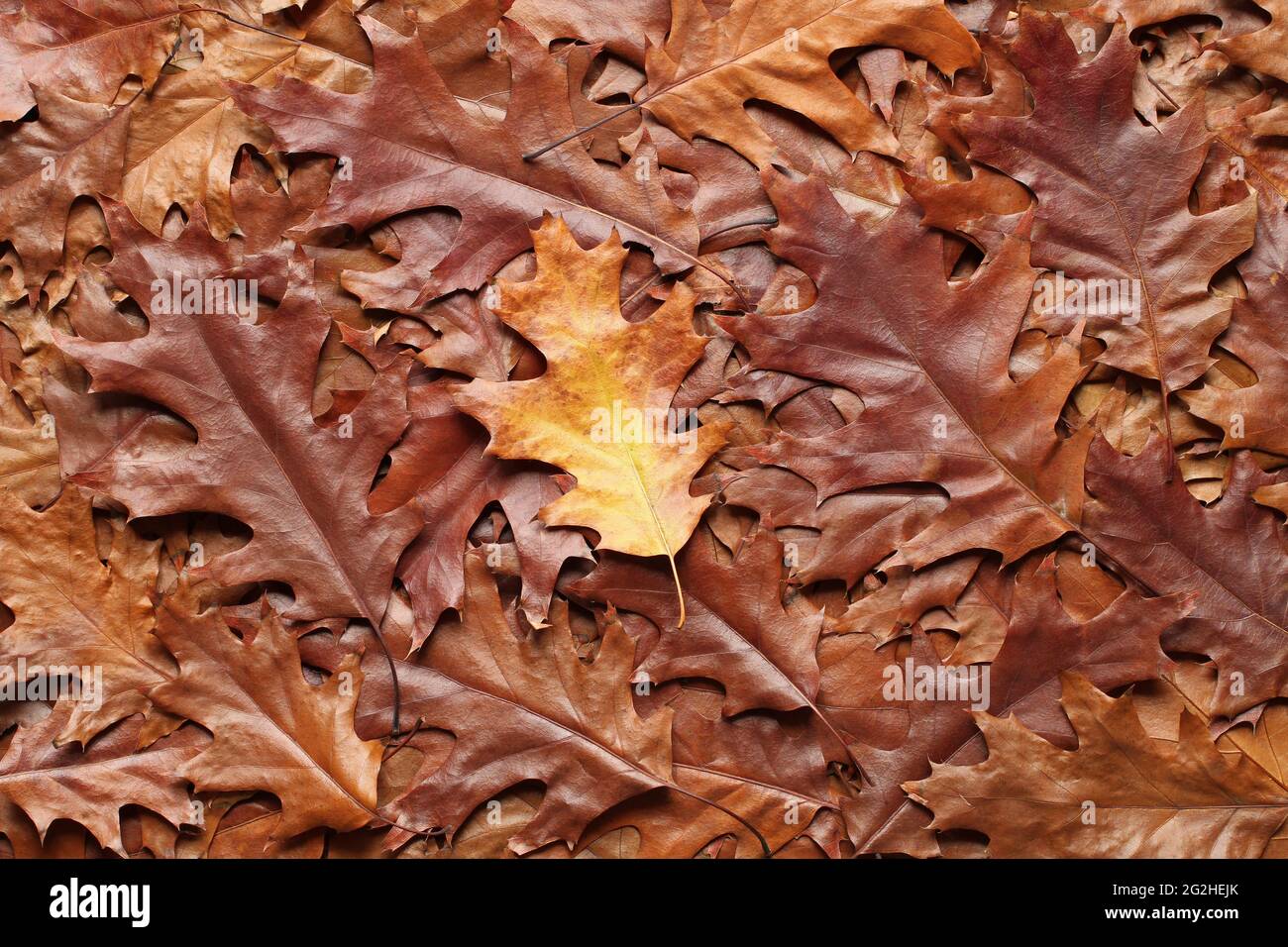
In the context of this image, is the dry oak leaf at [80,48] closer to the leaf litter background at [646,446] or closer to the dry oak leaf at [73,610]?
the leaf litter background at [646,446]

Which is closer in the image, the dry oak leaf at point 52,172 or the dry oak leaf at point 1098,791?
the dry oak leaf at point 1098,791

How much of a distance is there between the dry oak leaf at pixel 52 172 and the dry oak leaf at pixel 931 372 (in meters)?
0.81

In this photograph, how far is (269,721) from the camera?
3.58 ft

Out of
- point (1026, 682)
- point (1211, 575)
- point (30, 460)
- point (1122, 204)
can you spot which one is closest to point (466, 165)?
point (30, 460)

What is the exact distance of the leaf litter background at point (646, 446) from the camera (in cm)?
109

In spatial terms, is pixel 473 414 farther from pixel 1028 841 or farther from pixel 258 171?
pixel 1028 841

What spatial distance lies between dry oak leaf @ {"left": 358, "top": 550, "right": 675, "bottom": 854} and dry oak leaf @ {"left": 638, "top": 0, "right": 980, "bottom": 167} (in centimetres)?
61

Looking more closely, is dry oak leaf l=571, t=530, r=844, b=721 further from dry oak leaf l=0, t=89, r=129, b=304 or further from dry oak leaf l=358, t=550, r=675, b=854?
dry oak leaf l=0, t=89, r=129, b=304

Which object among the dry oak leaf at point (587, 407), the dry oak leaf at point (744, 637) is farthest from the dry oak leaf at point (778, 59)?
the dry oak leaf at point (744, 637)

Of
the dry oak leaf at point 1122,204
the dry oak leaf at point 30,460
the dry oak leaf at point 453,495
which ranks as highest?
the dry oak leaf at point 1122,204

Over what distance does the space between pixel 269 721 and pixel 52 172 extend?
74 cm

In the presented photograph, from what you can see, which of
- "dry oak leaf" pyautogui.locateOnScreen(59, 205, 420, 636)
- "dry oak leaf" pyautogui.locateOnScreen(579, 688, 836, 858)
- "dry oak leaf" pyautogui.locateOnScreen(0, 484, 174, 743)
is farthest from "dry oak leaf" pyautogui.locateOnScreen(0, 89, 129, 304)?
"dry oak leaf" pyautogui.locateOnScreen(579, 688, 836, 858)

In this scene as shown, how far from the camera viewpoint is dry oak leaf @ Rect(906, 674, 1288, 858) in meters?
1.06

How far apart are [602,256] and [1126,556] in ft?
2.34
